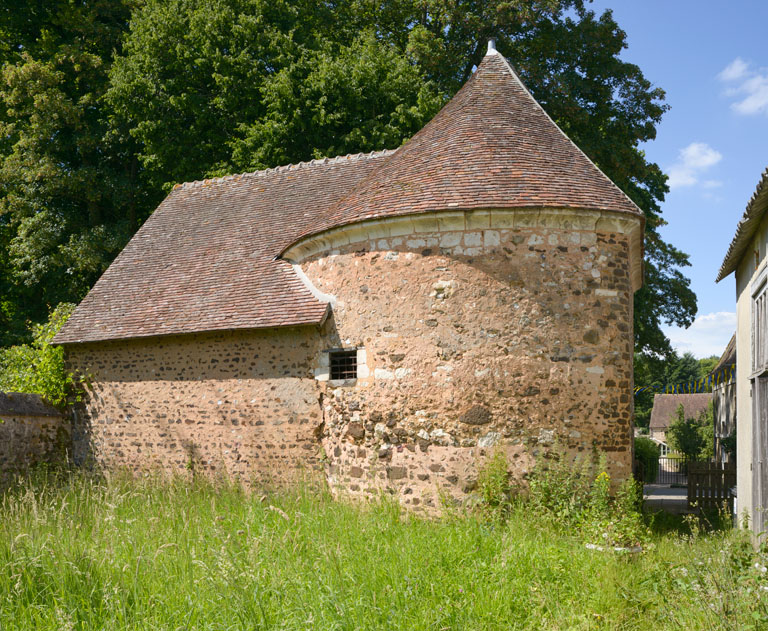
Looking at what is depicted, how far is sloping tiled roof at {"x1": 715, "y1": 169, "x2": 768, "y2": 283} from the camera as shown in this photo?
6.75 m

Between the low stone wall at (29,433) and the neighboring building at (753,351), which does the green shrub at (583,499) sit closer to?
the neighboring building at (753,351)

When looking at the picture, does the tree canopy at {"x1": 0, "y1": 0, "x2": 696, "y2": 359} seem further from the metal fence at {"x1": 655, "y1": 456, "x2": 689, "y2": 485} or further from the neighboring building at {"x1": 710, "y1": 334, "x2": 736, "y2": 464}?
the metal fence at {"x1": 655, "y1": 456, "x2": 689, "y2": 485}

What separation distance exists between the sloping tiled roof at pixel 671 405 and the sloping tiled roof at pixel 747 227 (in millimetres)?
38266

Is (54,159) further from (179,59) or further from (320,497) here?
(320,497)

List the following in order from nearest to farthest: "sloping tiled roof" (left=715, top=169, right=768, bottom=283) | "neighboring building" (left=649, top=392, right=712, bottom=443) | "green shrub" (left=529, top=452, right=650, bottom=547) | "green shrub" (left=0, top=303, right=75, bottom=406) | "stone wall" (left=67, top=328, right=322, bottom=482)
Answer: "sloping tiled roof" (left=715, top=169, right=768, bottom=283) → "green shrub" (left=529, top=452, right=650, bottom=547) → "stone wall" (left=67, top=328, right=322, bottom=482) → "green shrub" (left=0, top=303, right=75, bottom=406) → "neighboring building" (left=649, top=392, right=712, bottom=443)

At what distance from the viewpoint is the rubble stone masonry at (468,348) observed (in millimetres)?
8977

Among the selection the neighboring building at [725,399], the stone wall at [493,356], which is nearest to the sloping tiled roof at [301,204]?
the stone wall at [493,356]

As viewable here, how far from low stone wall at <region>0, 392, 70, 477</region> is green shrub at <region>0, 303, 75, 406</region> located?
0.38 m

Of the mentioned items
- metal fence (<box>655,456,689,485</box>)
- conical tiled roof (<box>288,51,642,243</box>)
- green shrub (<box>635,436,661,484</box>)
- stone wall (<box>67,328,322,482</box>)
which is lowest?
metal fence (<box>655,456,689,485</box>)

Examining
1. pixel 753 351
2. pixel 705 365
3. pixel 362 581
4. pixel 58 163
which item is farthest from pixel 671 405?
pixel 362 581

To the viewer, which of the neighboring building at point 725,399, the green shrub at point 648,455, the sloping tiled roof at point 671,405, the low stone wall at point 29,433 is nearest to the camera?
the low stone wall at point 29,433

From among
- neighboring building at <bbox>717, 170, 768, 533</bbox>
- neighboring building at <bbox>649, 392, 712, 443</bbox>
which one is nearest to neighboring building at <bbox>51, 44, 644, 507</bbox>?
neighboring building at <bbox>717, 170, 768, 533</bbox>

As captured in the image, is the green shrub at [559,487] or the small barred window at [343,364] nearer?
the green shrub at [559,487]

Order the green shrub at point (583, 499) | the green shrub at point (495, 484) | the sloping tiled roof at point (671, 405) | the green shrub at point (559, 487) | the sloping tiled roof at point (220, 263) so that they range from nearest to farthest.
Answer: the green shrub at point (583, 499) < the green shrub at point (559, 487) < the green shrub at point (495, 484) < the sloping tiled roof at point (220, 263) < the sloping tiled roof at point (671, 405)
